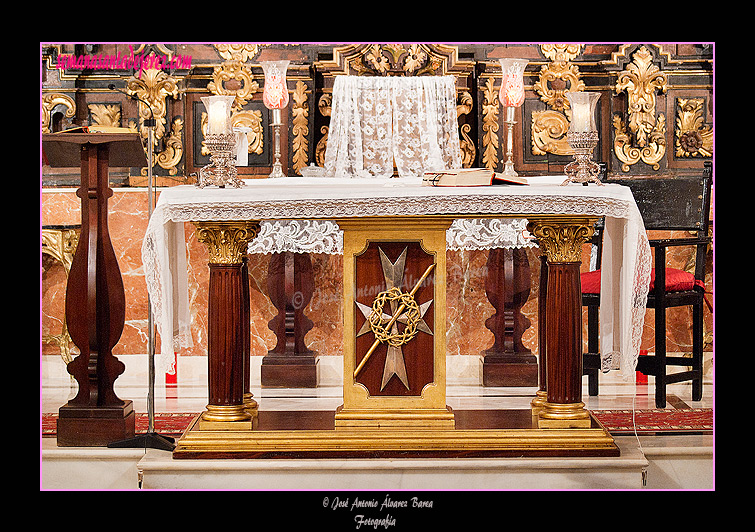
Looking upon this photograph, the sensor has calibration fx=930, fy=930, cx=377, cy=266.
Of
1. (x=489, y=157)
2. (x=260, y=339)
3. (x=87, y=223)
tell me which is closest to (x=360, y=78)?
(x=489, y=157)

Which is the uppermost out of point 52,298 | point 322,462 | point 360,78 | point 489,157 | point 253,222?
point 360,78

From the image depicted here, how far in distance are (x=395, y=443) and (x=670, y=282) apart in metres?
1.80

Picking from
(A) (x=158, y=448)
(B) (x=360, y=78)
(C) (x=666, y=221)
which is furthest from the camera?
(B) (x=360, y=78)

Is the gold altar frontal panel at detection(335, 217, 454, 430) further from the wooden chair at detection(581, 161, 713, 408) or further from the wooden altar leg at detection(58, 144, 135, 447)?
the wooden chair at detection(581, 161, 713, 408)

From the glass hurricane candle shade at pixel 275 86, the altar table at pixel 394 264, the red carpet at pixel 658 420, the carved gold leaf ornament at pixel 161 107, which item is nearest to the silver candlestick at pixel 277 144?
the glass hurricane candle shade at pixel 275 86

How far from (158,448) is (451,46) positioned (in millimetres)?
2976

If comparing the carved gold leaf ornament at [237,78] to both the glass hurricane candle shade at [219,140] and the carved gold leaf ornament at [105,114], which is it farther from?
the glass hurricane candle shade at [219,140]

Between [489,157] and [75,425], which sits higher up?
[489,157]

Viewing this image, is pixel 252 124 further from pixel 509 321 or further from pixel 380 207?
pixel 380 207

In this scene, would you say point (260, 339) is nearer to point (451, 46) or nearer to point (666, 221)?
point (451, 46)

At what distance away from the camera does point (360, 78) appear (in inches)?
214

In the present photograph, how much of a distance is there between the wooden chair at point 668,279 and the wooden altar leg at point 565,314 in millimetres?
835

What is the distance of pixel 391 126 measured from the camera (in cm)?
538

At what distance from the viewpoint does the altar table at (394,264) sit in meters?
3.58
